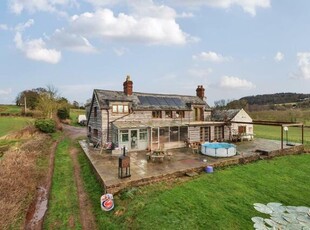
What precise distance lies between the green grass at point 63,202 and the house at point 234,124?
1760 cm

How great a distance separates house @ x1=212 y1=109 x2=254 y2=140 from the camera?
25.2 metres

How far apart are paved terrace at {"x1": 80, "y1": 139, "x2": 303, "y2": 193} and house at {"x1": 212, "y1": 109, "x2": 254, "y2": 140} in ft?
17.3

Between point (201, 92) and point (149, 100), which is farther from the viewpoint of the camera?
point (201, 92)

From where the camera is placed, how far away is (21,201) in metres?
10.4

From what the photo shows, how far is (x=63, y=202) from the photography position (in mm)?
10961

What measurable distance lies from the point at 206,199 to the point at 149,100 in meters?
14.3

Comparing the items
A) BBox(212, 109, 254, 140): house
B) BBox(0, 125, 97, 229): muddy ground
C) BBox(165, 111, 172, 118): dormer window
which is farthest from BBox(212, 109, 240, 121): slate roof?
BBox(0, 125, 97, 229): muddy ground

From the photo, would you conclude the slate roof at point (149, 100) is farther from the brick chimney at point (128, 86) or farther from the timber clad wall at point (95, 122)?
the timber clad wall at point (95, 122)

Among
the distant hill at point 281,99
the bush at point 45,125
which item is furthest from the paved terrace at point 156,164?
the distant hill at point 281,99

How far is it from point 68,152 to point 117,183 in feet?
39.6

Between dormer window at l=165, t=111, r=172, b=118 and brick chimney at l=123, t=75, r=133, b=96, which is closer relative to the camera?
brick chimney at l=123, t=75, r=133, b=96

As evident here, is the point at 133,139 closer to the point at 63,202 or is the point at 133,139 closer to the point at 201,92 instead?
the point at 63,202

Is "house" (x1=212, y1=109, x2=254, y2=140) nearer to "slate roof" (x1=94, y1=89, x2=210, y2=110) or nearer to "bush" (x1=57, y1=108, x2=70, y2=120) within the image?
"slate roof" (x1=94, y1=89, x2=210, y2=110)

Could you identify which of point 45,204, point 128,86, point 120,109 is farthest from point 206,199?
point 128,86
